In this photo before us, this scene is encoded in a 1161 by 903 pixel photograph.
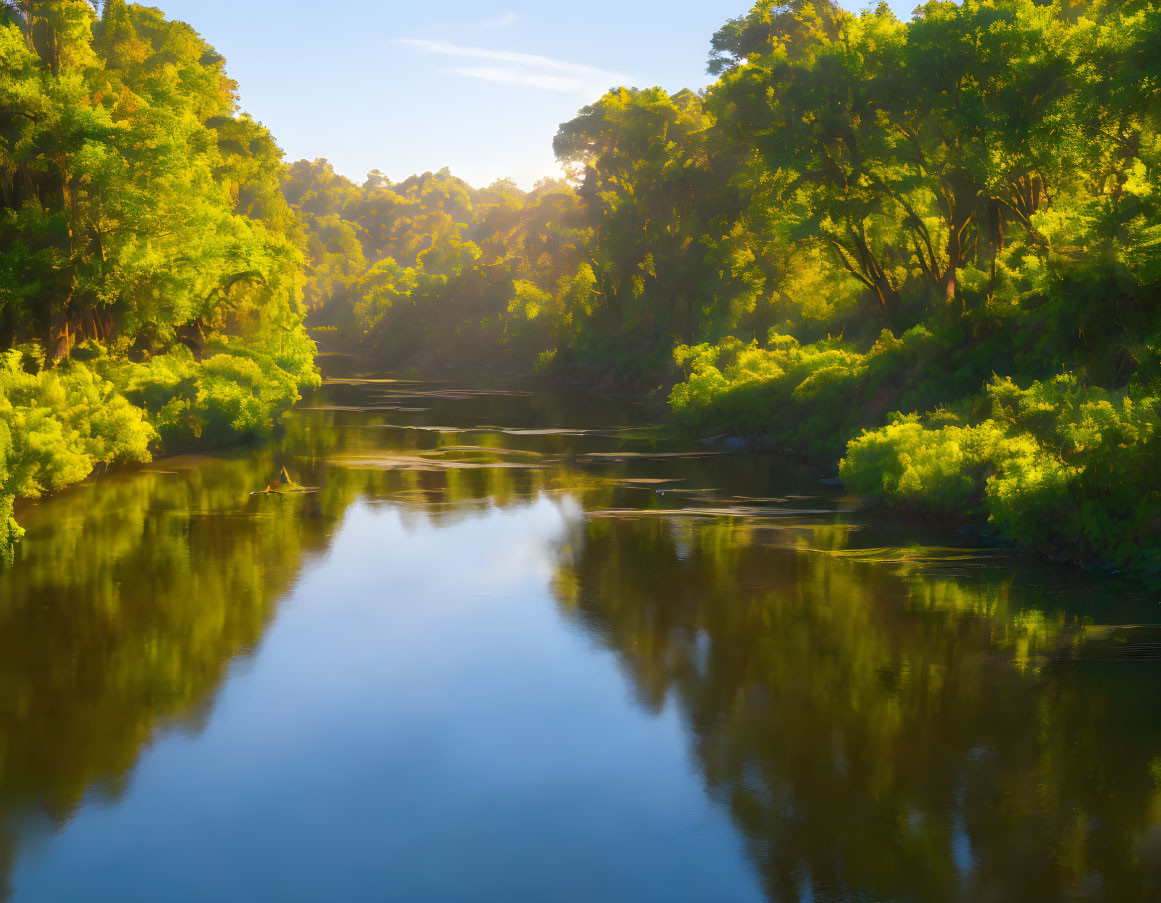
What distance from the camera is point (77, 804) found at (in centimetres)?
1118

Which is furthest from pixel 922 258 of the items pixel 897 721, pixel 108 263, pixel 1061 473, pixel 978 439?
pixel 897 721

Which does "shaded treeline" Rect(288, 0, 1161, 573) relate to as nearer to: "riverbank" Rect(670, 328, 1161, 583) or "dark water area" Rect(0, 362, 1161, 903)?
"riverbank" Rect(670, 328, 1161, 583)

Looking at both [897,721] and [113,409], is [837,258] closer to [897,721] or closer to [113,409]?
[113,409]

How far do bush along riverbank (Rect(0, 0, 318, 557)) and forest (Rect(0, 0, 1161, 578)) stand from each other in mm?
110

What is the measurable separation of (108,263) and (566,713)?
1054 inches

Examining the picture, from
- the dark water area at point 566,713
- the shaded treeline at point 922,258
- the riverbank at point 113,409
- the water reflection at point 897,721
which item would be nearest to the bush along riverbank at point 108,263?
the riverbank at point 113,409

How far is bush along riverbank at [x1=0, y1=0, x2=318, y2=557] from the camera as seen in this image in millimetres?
30422

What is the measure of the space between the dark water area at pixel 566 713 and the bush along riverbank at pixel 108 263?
12.1 feet

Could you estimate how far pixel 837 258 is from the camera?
44.0 m

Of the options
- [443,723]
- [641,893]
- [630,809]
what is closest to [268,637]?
[443,723]

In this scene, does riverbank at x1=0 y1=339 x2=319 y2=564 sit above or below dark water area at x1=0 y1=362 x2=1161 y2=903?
above

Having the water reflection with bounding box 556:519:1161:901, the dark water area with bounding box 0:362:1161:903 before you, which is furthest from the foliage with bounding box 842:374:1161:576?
the water reflection with bounding box 556:519:1161:901

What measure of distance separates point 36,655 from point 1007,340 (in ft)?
91.5

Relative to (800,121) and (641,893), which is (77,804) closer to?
(641,893)
